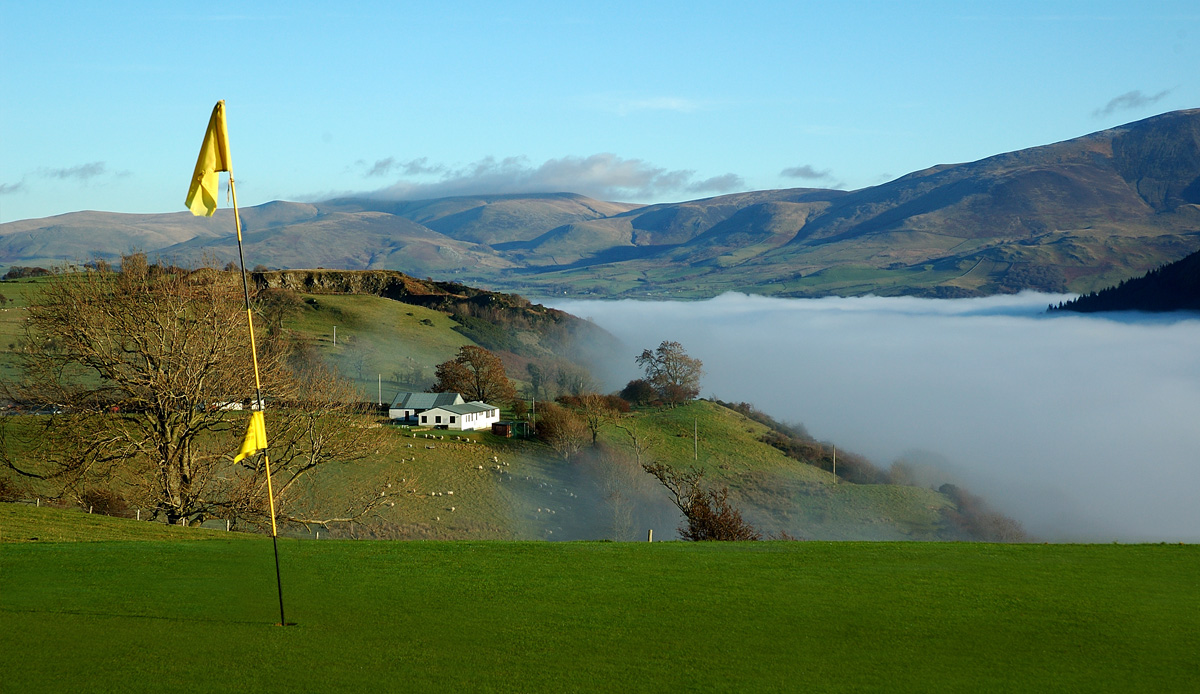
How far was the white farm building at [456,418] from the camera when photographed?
82500 millimetres

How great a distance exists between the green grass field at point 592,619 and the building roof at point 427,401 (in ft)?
216

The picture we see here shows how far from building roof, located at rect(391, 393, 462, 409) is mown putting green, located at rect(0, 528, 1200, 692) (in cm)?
6573

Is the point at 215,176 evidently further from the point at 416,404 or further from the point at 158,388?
the point at 416,404

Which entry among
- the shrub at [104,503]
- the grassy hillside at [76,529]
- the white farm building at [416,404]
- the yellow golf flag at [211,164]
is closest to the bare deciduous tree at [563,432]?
the white farm building at [416,404]

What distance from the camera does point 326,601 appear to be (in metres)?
14.4

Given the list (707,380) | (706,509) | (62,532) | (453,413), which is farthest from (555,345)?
(62,532)

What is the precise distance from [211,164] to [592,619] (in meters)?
8.72

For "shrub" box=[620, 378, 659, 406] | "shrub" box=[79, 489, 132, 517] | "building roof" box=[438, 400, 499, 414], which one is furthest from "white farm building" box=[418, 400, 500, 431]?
"shrub" box=[79, 489, 132, 517]

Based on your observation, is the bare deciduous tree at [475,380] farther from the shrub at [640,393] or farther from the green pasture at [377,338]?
the shrub at [640,393]

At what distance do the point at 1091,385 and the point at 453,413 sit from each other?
156 metres

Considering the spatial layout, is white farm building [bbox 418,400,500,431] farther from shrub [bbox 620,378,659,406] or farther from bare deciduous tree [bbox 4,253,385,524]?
bare deciduous tree [bbox 4,253,385,524]

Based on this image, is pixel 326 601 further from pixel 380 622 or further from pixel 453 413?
pixel 453 413

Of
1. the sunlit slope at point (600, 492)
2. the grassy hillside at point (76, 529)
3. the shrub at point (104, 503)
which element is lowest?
the sunlit slope at point (600, 492)

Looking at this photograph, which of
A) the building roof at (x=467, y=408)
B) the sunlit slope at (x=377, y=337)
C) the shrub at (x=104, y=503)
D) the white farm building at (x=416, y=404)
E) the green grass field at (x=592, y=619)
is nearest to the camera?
the green grass field at (x=592, y=619)
